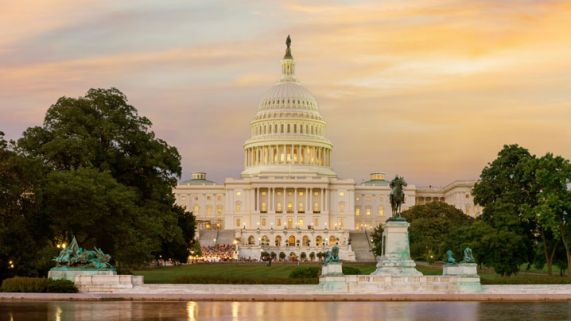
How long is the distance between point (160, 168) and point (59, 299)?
2583 centimetres

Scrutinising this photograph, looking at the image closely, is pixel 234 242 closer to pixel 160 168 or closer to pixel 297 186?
pixel 297 186

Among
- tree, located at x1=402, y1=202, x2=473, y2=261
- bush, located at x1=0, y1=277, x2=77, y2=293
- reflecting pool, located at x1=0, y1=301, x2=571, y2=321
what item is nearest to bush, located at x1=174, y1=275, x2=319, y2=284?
bush, located at x1=0, y1=277, x2=77, y2=293

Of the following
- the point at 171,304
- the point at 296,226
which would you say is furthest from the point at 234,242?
the point at 171,304

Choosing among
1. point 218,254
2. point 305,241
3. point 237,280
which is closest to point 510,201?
point 237,280

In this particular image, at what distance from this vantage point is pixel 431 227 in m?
117

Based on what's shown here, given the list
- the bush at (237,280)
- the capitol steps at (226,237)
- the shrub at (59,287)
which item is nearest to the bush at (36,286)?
the shrub at (59,287)

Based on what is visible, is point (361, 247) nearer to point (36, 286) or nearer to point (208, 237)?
point (208, 237)

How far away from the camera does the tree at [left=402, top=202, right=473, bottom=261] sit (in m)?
107

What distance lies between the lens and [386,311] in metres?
37.1

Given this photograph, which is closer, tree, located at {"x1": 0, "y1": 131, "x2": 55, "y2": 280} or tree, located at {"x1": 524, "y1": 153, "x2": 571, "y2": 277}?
tree, located at {"x1": 0, "y1": 131, "x2": 55, "y2": 280}

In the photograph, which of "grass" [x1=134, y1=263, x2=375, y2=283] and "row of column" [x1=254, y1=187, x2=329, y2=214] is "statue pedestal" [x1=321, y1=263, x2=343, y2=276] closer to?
"grass" [x1=134, y1=263, x2=375, y2=283]

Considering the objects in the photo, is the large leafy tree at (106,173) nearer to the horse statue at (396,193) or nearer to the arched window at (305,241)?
the horse statue at (396,193)

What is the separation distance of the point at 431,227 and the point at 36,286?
3051 inches

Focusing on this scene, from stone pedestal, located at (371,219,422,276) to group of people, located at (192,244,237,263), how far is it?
8987cm
